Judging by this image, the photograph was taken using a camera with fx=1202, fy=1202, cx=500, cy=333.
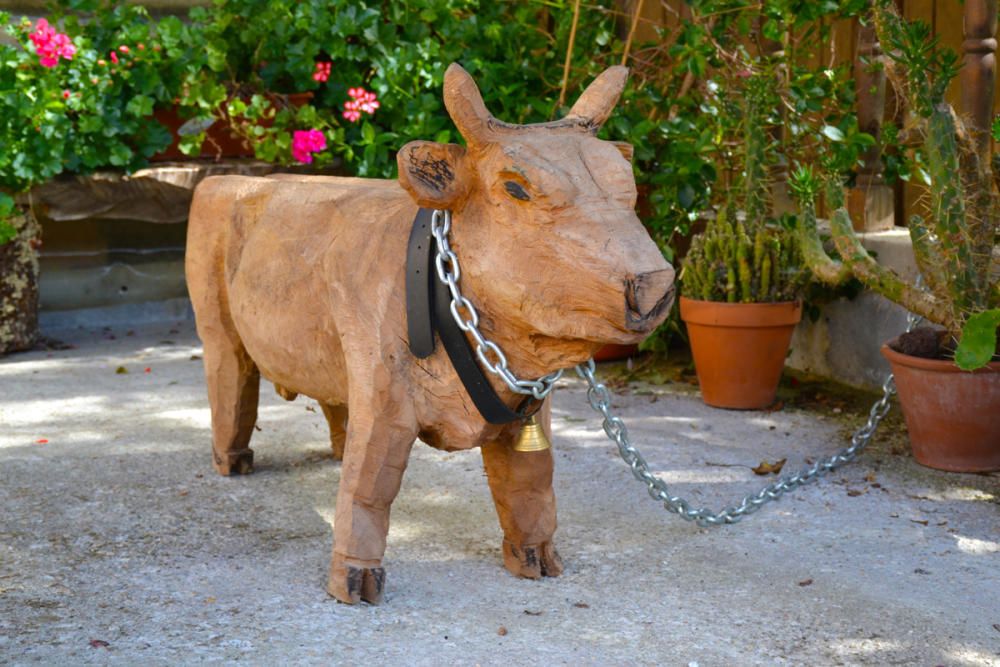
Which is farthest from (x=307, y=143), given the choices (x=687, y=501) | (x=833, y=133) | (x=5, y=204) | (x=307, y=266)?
(x=687, y=501)

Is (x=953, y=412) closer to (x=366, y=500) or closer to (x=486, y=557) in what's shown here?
(x=486, y=557)

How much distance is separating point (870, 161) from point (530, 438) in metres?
3.27

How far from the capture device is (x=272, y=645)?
3004mm

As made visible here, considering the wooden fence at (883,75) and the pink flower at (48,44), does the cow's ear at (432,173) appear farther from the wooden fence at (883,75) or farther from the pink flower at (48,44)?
the pink flower at (48,44)

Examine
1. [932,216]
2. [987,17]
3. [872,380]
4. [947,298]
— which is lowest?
[872,380]

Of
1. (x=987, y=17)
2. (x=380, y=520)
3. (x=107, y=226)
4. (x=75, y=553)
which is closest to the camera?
(x=380, y=520)

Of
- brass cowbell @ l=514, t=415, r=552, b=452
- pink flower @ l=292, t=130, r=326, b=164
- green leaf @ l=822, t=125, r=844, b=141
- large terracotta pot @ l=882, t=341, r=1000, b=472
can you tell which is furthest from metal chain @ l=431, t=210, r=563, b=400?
pink flower @ l=292, t=130, r=326, b=164

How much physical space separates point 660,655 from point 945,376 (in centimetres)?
201

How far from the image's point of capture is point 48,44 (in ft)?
21.1

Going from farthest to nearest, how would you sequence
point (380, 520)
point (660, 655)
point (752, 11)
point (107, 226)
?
point (107, 226), point (752, 11), point (380, 520), point (660, 655)

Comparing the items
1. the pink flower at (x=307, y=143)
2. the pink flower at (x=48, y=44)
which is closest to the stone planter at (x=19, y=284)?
the pink flower at (x=48, y=44)

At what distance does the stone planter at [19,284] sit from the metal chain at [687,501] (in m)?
3.85

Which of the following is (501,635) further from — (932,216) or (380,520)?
(932,216)

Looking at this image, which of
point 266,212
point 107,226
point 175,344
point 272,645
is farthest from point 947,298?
point 107,226
